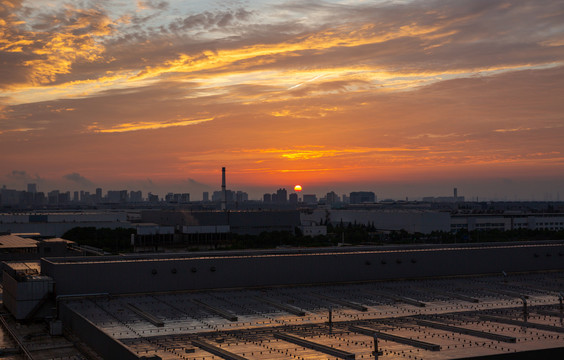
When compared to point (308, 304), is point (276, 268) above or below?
above

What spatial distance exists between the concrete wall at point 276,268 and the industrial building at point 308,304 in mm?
49

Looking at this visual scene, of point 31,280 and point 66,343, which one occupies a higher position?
point 31,280

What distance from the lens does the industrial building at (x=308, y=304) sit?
1750 cm

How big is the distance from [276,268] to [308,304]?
5108 millimetres

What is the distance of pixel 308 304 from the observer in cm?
2484

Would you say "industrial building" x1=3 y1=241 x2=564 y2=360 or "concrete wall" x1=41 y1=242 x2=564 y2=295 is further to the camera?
"concrete wall" x1=41 y1=242 x2=564 y2=295

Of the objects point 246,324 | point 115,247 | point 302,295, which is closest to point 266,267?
point 302,295

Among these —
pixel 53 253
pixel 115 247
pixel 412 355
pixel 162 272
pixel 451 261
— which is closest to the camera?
pixel 412 355

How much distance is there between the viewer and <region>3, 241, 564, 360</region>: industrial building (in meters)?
17.5

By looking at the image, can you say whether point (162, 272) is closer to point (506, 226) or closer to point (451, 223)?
point (451, 223)

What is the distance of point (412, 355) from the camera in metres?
16.3

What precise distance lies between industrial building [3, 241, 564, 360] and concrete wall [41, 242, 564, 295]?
49 mm

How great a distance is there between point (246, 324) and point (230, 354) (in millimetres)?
4462

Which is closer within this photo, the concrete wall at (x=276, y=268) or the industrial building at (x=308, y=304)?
the industrial building at (x=308, y=304)
